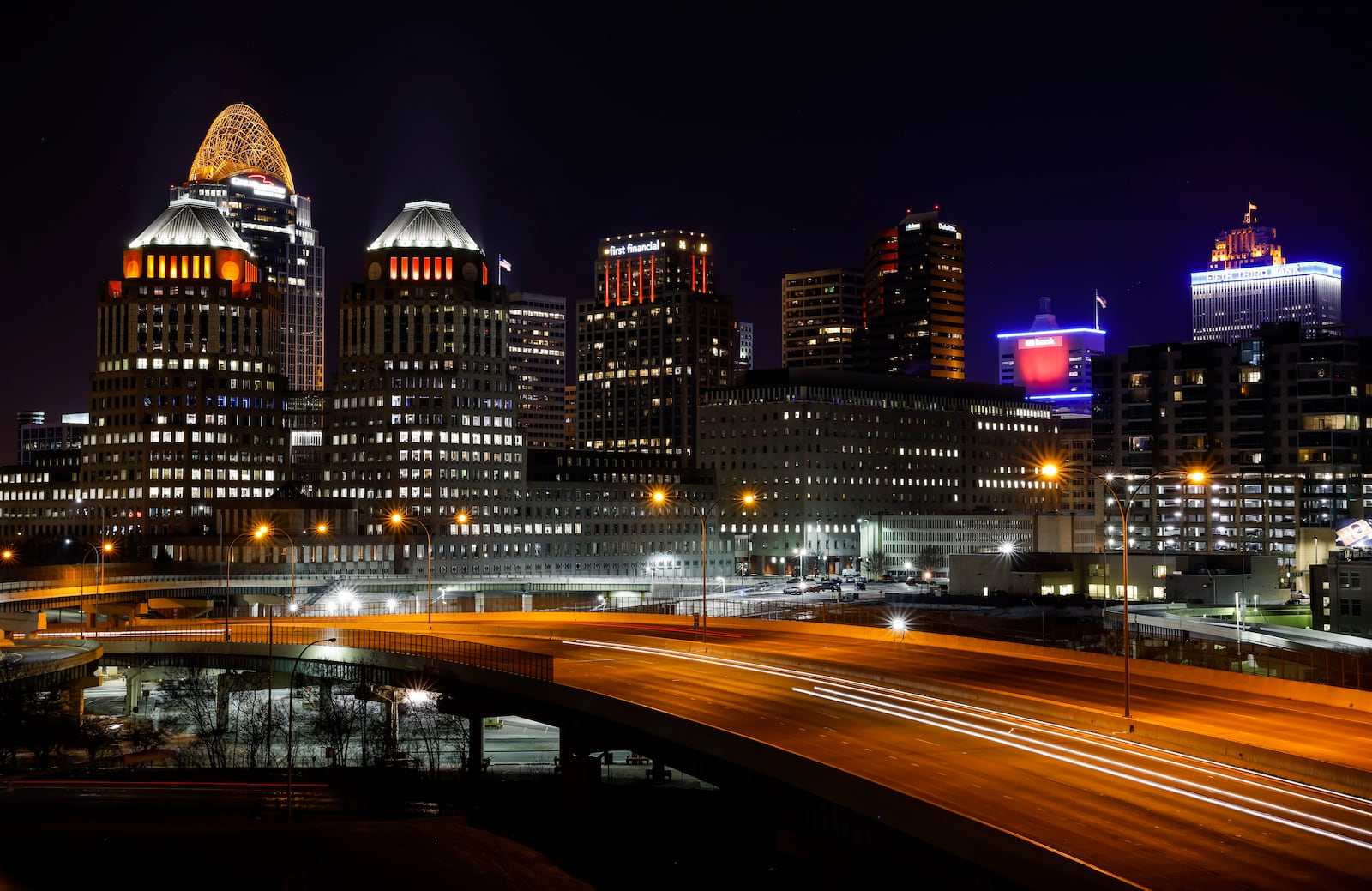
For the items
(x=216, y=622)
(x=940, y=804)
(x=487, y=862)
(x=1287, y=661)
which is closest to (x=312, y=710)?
(x=216, y=622)

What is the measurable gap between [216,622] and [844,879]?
79729 mm

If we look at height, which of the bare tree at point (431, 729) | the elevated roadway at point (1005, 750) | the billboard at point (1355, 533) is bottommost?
the bare tree at point (431, 729)

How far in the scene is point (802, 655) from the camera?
81.9m

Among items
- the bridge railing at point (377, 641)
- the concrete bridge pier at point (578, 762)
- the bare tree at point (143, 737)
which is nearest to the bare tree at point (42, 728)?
the bare tree at point (143, 737)

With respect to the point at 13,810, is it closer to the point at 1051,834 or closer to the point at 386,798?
the point at 386,798

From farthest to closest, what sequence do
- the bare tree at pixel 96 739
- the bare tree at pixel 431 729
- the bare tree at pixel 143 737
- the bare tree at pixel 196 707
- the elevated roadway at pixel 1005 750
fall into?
1. the bare tree at pixel 196 707
2. the bare tree at pixel 431 729
3. the bare tree at pixel 143 737
4. the bare tree at pixel 96 739
5. the elevated roadway at pixel 1005 750

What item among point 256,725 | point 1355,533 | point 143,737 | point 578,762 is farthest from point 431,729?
point 1355,533

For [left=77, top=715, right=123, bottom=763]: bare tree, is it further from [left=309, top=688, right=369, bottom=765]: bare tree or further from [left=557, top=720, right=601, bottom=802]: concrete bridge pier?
[left=557, top=720, right=601, bottom=802]: concrete bridge pier

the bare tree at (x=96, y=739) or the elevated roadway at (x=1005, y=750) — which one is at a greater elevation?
the elevated roadway at (x=1005, y=750)

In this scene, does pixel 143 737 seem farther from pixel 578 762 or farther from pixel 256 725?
pixel 578 762

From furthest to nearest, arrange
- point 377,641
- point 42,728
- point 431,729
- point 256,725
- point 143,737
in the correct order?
point 431,729
point 143,737
point 256,725
point 42,728
point 377,641

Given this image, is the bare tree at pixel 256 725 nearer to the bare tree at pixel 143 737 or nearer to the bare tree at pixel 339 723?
the bare tree at pixel 339 723

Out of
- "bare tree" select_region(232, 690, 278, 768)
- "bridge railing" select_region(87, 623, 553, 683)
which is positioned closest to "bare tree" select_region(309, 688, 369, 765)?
"bare tree" select_region(232, 690, 278, 768)

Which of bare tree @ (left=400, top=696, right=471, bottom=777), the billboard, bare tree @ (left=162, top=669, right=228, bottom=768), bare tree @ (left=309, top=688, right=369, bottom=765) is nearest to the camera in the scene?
bare tree @ (left=309, top=688, right=369, bottom=765)
